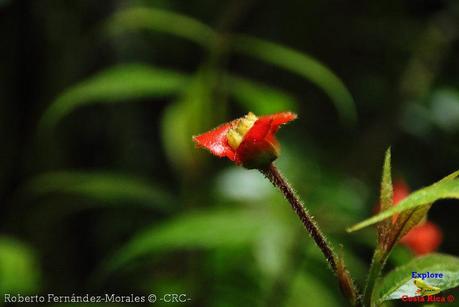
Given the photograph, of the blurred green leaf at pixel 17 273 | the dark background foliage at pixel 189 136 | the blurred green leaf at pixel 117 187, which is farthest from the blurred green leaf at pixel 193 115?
the blurred green leaf at pixel 17 273

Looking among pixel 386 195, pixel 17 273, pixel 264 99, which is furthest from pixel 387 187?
pixel 17 273

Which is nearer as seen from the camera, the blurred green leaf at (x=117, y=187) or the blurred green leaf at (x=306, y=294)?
the blurred green leaf at (x=306, y=294)

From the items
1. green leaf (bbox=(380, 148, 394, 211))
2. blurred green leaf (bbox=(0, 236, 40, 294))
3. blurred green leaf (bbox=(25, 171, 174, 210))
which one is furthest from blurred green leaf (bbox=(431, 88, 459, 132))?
green leaf (bbox=(380, 148, 394, 211))

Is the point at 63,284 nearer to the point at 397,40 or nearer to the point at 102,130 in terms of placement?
the point at 102,130

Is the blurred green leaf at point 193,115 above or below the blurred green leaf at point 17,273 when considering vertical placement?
below

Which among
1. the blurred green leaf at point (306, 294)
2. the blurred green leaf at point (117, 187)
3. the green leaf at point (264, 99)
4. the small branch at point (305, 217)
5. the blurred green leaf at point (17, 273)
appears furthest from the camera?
the blurred green leaf at point (17, 273)

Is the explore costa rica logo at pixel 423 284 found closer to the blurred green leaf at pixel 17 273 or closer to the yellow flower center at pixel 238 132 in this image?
the yellow flower center at pixel 238 132

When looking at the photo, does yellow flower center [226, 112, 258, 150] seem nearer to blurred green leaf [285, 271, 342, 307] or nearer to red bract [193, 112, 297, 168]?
red bract [193, 112, 297, 168]

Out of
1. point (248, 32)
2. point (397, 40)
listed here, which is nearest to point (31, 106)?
point (248, 32)

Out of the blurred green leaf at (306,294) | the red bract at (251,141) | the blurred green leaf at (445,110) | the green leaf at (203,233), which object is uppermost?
the blurred green leaf at (445,110)
